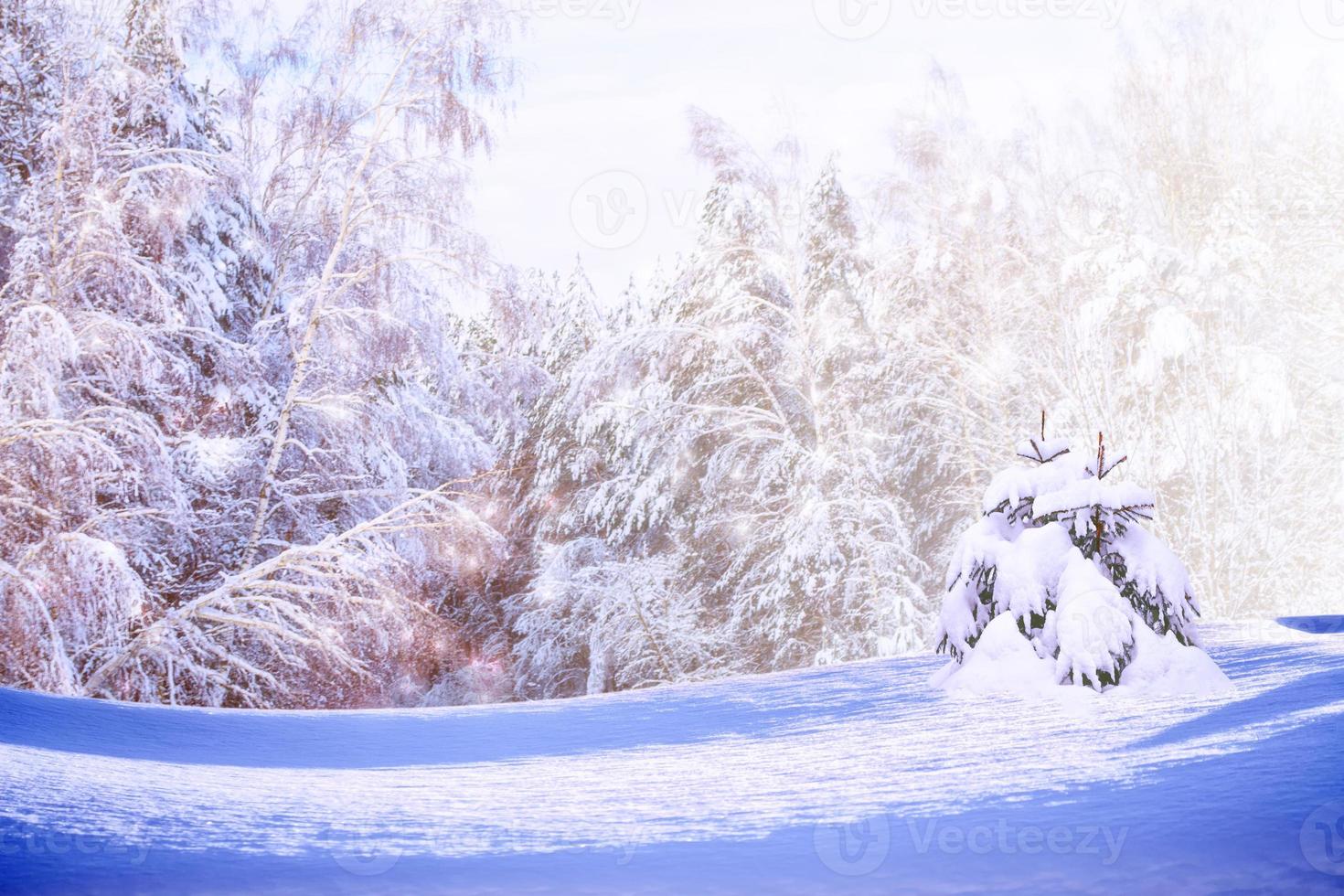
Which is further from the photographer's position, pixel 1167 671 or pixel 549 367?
pixel 549 367

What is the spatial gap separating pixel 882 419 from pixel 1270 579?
133 inches

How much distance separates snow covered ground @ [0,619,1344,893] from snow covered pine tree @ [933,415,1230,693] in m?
0.12

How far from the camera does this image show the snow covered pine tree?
241 cm

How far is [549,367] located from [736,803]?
850 centimetres

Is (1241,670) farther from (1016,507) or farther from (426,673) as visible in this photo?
(426,673)

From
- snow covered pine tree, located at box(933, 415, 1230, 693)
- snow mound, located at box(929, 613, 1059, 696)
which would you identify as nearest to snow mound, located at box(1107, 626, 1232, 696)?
snow covered pine tree, located at box(933, 415, 1230, 693)

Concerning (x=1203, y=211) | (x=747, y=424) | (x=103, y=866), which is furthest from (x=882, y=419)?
(x=103, y=866)

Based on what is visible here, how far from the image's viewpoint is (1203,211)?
888 cm

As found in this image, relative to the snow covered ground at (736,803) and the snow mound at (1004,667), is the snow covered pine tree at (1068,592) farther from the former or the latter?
the snow covered ground at (736,803)

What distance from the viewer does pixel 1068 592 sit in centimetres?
246

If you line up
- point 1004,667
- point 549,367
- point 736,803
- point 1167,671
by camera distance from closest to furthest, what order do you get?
1. point 736,803
2. point 1167,671
3. point 1004,667
4. point 549,367

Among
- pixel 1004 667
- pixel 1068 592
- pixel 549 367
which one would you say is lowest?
pixel 1004 667

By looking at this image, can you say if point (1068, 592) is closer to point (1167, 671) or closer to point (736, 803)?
point (1167, 671)

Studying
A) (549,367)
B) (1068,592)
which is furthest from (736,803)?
(549,367)
